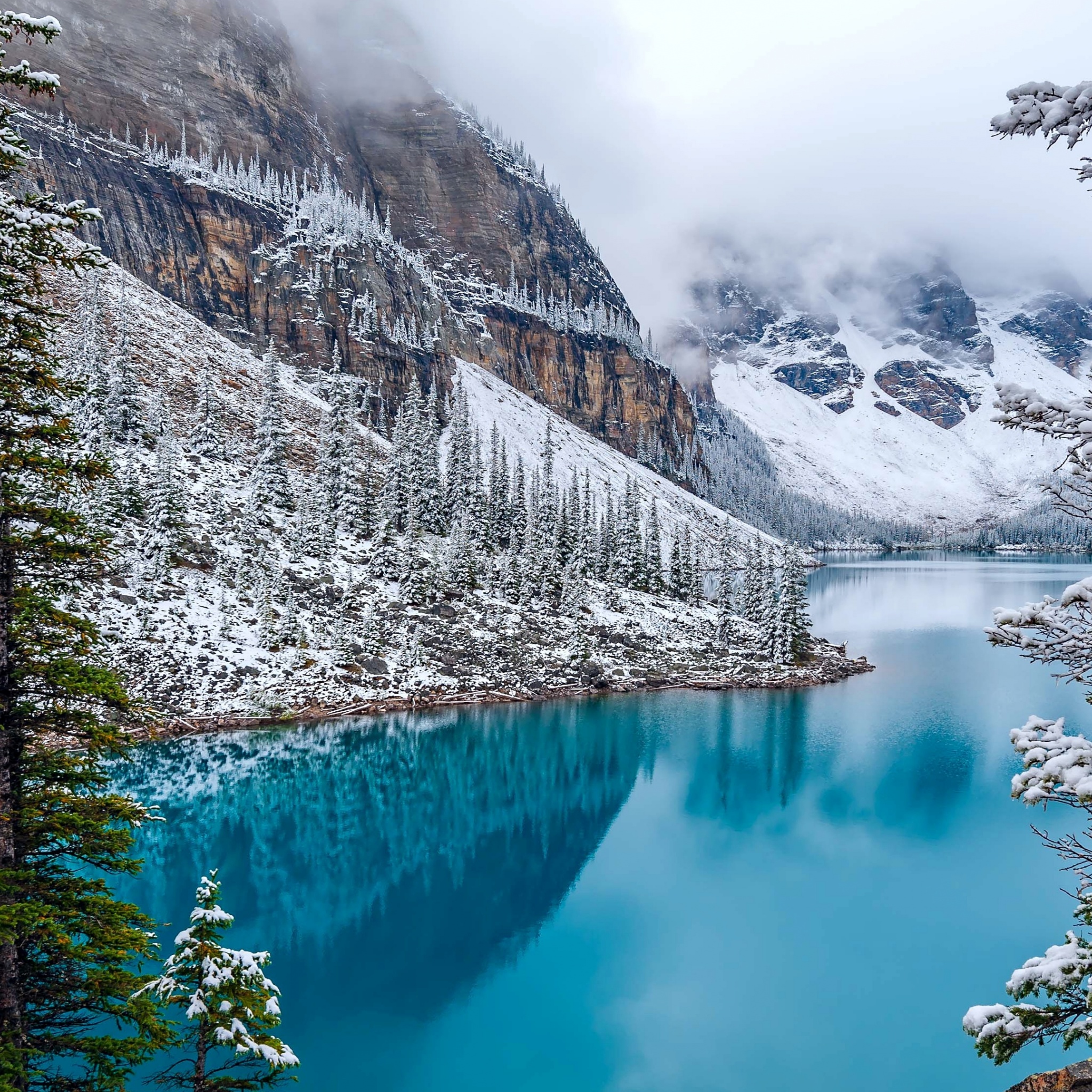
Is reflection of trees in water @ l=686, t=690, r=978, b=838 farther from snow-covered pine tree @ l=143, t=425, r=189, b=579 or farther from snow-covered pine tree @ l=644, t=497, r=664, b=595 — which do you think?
snow-covered pine tree @ l=143, t=425, r=189, b=579

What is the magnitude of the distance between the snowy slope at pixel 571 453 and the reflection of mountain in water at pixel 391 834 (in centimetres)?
8245

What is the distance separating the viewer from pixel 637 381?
19200cm

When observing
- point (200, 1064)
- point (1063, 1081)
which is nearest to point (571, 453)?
point (200, 1064)

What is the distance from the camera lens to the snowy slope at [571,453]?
13125 cm

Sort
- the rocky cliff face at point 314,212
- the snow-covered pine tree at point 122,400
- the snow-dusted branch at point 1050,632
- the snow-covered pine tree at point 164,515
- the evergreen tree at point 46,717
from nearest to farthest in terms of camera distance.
Result: the snow-dusted branch at point 1050,632 → the evergreen tree at point 46,717 → the snow-covered pine tree at point 164,515 → the snow-covered pine tree at point 122,400 → the rocky cliff face at point 314,212

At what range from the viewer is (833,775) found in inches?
1688

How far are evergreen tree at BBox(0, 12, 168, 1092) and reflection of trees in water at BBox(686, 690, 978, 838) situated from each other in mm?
33029

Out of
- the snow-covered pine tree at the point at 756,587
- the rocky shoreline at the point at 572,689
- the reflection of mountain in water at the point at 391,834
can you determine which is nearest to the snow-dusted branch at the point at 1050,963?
the reflection of mountain in water at the point at 391,834

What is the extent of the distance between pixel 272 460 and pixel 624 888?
4965 centimetres

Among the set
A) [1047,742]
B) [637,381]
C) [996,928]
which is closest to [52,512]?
[1047,742]

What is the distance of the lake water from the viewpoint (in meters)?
19.7

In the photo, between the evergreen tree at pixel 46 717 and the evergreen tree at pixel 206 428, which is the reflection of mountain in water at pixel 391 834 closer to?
the evergreen tree at pixel 46 717

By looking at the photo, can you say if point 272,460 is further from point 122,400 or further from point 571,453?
point 571,453

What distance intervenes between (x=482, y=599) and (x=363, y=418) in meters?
58.7
